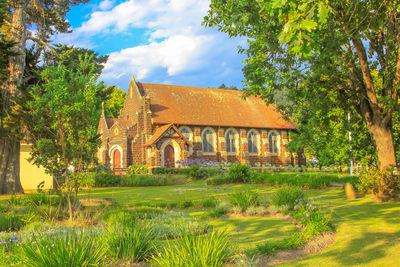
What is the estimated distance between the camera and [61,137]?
8.98 metres

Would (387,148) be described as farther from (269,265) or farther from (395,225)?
(269,265)

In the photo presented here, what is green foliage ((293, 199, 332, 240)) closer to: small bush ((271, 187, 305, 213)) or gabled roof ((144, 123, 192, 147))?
small bush ((271, 187, 305, 213))

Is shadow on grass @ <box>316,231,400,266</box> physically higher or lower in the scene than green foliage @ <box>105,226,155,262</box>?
lower

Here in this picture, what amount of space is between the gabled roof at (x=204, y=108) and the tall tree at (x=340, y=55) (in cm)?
2393

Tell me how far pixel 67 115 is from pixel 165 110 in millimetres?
28142

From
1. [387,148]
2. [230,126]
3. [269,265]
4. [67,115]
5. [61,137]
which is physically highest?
[230,126]

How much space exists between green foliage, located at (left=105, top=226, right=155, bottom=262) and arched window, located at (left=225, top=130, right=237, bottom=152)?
3373 cm

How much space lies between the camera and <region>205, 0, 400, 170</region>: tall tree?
8.74 m

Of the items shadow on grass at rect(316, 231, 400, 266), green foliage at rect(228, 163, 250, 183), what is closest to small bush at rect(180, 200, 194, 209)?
shadow on grass at rect(316, 231, 400, 266)

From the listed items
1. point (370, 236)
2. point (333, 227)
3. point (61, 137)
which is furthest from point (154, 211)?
point (370, 236)

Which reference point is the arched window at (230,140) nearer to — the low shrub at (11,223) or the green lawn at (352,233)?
the green lawn at (352,233)

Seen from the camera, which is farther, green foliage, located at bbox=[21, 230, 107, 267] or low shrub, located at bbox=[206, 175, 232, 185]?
low shrub, located at bbox=[206, 175, 232, 185]

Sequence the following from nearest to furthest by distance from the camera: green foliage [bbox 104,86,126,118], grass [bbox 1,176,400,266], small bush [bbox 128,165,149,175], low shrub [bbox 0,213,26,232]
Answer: grass [bbox 1,176,400,266], low shrub [bbox 0,213,26,232], small bush [bbox 128,165,149,175], green foliage [bbox 104,86,126,118]

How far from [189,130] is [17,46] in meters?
21.9
